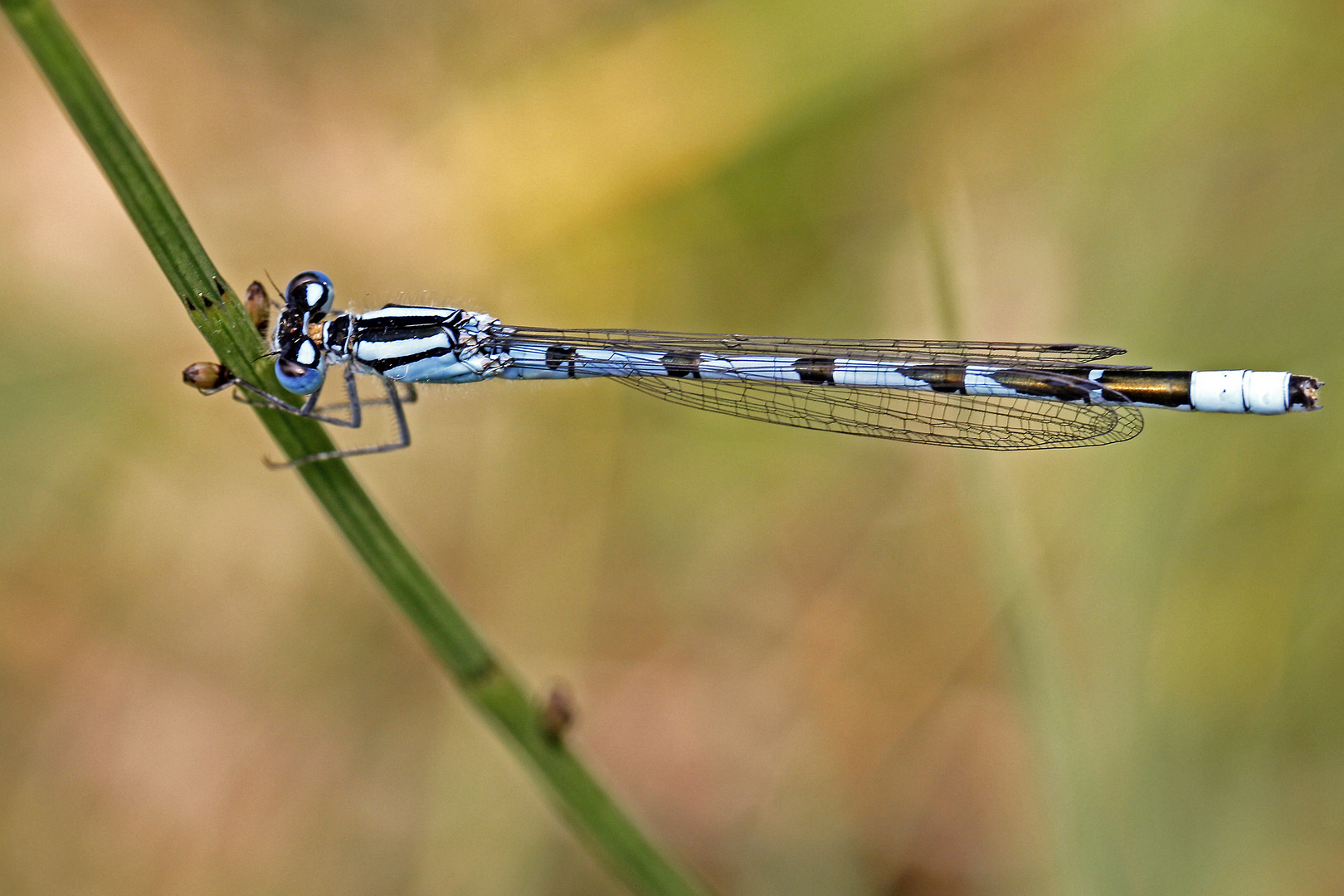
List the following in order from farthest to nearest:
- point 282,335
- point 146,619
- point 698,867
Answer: point 146,619 < point 698,867 < point 282,335

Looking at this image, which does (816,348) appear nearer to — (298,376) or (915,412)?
(915,412)

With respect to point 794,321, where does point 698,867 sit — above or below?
below

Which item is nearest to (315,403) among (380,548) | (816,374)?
(380,548)

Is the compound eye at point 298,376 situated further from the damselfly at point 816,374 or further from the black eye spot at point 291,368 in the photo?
the damselfly at point 816,374

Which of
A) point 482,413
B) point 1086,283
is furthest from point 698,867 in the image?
point 1086,283

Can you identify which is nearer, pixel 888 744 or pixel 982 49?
pixel 888 744

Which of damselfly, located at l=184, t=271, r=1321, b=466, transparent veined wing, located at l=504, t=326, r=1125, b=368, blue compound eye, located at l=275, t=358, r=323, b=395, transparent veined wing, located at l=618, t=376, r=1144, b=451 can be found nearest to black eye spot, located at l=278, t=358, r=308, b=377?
blue compound eye, located at l=275, t=358, r=323, b=395

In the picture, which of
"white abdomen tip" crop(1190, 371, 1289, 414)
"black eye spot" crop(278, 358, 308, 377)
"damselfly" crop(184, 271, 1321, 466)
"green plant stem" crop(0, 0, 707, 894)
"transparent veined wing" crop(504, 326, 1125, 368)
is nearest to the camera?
"green plant stem" crop(0, 0, 707, 894)

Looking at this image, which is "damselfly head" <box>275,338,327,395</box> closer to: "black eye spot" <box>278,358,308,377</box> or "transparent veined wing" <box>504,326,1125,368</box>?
"black eye spot" <box>278,358,308,377</box>

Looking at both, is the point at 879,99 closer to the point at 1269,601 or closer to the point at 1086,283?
the point at 1086,283
